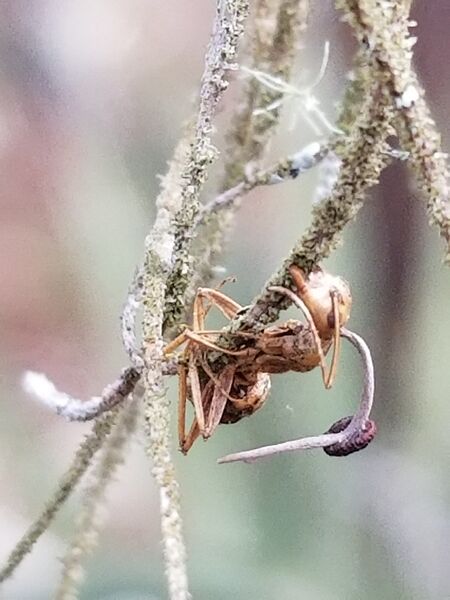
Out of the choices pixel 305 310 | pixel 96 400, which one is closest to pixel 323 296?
pixel 305 310

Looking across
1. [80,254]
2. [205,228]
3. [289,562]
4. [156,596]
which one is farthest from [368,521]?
[205,228]

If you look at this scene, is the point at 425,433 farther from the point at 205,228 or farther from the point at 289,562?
the point at 205,228

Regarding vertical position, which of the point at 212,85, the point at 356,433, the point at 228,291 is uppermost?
the point at 228,291

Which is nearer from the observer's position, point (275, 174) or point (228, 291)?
point (275, 174)

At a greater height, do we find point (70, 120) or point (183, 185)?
point (70, 120)

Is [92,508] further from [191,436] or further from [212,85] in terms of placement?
[212,85]

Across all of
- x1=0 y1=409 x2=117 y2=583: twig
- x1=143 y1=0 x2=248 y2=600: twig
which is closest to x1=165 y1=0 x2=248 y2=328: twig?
x1=143 y1=0 x2=248 y2=600: twig

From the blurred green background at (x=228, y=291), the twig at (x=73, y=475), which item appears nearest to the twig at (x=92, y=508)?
the twig at (x=73, y=475)
